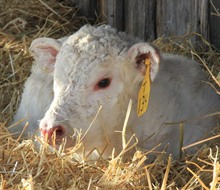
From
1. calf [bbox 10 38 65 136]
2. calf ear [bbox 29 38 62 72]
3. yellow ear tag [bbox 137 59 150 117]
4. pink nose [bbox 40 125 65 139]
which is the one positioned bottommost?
calf [bbox 10 38 65 136]

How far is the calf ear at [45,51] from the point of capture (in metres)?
5.71

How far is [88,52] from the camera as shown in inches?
210

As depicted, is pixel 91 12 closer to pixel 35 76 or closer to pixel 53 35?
pixel 53 35

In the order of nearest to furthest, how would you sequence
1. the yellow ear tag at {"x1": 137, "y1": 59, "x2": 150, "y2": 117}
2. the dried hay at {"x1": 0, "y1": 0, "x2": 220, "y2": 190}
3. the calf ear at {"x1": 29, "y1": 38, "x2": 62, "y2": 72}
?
the dried hay at {"x1": 0, "y1": 0, "x2": 220, "y2": 190}, the yellow ear tag at {"x1": 137, "y1": 59, "x2": 150, "y2": 117}, the calf ear at {"x1": 29, "y1": 38, "x2": 62, "y2": 72}

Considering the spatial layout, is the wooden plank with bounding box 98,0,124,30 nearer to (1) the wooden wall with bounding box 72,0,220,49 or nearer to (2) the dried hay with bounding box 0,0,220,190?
(1) the wooden wall with bounding box 72,0,220,49

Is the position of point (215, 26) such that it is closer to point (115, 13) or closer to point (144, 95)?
point (115, 13)

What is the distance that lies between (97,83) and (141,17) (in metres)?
2.39

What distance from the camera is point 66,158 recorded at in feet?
16.3

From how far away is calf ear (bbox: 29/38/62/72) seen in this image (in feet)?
18.7

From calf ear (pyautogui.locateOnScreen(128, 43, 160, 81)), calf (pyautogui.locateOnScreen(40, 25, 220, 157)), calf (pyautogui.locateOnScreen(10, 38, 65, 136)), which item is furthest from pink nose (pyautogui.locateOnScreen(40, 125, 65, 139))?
calf (pyautogui.locateOnScreen(10, 38, 65, 136))

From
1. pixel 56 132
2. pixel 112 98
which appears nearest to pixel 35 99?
pixel 112 98

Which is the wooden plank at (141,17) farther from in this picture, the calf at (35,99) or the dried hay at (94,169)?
the calf at (35,99)

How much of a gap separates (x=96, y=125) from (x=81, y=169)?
1.49 feet

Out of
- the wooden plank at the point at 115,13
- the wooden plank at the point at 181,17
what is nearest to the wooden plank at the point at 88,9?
the wooden plank at the point at 115,13
